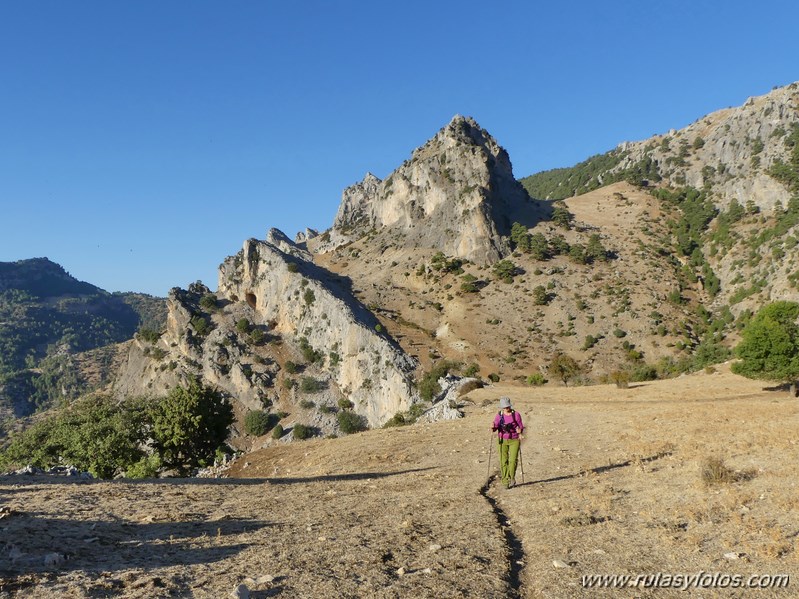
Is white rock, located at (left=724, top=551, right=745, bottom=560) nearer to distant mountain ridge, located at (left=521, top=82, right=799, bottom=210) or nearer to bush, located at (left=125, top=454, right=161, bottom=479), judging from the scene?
bush, located at (left=125, top=454, right=161, bottom=479)

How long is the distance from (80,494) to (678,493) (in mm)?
14770

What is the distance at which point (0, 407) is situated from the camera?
172 m

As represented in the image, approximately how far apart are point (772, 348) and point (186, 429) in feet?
136

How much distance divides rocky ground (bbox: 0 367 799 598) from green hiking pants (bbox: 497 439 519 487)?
39 cm

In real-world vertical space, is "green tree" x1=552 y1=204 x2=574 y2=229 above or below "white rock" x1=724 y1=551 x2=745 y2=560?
above

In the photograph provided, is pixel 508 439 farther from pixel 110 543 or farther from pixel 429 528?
pixel 110 543

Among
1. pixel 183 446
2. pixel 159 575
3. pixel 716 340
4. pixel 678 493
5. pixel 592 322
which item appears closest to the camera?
pixel 159 575

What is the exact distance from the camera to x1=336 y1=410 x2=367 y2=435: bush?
7825cm

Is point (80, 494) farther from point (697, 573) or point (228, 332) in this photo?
point (228, 332)

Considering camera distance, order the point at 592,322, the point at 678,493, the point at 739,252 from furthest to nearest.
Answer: the point at 739,252 → the point at 592,322 → the point at 678,493

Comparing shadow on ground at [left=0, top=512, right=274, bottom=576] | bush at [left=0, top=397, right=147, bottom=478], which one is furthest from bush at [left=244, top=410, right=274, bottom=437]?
shadow on ground at [left=0, top=512, right=274, bottom=576]

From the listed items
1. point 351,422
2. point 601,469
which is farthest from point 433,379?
point 601,469

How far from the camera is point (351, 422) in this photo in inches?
3103

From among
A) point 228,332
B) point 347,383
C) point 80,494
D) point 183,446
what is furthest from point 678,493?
point 228,332
